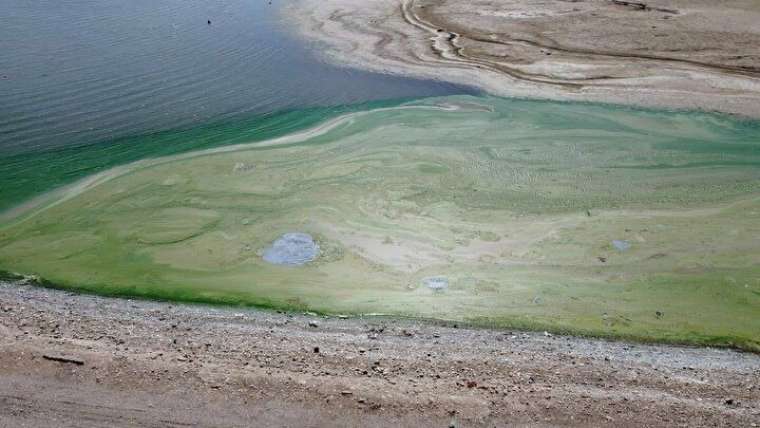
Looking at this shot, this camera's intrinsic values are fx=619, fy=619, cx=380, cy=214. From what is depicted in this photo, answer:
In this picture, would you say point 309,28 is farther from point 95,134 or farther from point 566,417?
point 566,417

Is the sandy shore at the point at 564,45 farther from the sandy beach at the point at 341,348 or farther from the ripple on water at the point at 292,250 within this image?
the ripple on water at the point at 292,250

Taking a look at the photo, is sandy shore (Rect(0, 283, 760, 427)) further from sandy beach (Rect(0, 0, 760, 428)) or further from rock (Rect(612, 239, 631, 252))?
rock (Rect(612, 239, 631, 252))

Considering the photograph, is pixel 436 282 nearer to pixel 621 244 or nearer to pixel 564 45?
pixel 621 244

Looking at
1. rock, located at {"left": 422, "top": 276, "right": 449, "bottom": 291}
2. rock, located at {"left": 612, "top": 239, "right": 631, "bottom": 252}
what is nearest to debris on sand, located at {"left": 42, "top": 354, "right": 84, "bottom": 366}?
rock, located at {"left": 422, "top": 276, "right": 449, "bottom": 291}

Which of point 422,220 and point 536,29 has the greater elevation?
point 536,29

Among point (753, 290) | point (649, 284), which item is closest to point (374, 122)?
point (649, 284)

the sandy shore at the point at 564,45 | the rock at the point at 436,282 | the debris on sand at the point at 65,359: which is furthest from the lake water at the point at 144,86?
the rock at the point at 436,282
